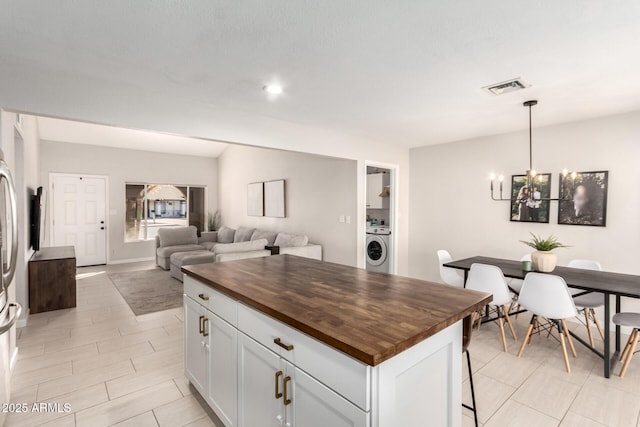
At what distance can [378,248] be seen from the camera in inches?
223

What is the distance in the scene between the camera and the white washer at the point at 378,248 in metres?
5.52

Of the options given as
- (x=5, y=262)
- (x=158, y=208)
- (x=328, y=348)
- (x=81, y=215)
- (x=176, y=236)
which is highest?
(x=158, y=208)

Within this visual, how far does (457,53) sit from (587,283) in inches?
86.8

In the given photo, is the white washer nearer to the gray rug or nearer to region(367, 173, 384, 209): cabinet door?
region(367, 173, 384, 209): cabinet door

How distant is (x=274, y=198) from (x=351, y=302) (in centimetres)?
522

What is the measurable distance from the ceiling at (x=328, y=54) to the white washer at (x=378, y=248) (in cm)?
264

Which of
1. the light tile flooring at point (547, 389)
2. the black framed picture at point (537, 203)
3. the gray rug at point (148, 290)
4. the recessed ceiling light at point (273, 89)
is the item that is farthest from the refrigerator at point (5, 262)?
the black framed picture at point (537, 203)

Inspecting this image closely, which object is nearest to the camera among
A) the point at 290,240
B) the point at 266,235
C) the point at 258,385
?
the point at 258,385

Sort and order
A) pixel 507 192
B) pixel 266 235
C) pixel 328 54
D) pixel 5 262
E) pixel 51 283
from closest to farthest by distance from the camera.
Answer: pixel 5 262
pixel 328 54
pixel 51 283
pixel 507 192
pixel 266 235

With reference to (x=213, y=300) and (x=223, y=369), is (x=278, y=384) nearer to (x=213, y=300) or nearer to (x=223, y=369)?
(x=223, y=369)

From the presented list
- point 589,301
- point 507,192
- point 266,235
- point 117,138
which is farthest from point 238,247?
point 117,138

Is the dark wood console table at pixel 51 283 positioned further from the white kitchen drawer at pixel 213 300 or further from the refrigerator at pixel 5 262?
the white kitchen drawer at pixel 213 300

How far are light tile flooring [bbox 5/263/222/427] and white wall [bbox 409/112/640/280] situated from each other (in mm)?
3947

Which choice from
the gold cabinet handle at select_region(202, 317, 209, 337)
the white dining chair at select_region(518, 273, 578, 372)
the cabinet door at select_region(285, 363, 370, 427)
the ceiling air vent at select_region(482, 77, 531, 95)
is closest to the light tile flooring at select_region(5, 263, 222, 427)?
the gold cabinet handle at select_region(202, 317, 209, 337)
